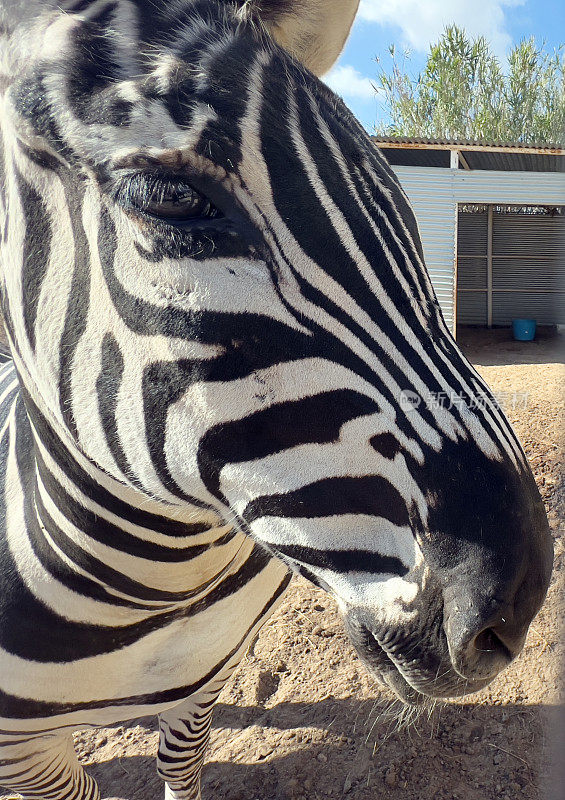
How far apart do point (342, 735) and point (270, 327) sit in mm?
2556

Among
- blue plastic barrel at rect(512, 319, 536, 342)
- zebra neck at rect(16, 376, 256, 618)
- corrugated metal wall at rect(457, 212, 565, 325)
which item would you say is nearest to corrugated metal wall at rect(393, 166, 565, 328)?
blue plastic barrel at rect(512, 319, 536, 342)

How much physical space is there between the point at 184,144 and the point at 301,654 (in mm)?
3020

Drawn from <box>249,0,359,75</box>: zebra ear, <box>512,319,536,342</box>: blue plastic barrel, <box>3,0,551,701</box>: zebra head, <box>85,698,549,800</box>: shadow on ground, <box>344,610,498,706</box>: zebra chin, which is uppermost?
<box>249,0,359,75</box>: zebra ear

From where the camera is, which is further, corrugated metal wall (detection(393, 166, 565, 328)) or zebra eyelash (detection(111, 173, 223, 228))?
corrugated metal wall (detection(393, 166, 565, 328))

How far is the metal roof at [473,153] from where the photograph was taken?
8.81m

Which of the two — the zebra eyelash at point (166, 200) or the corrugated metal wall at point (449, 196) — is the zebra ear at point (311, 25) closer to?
the zebra eyelash at point (166, 200)

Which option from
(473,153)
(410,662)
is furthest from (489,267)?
(410,662)

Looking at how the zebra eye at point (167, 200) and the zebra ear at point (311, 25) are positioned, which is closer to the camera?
the zebra eye at point (167, 200)

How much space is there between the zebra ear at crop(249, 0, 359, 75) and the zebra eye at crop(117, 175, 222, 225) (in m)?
0.46

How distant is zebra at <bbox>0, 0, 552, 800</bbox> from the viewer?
84cm

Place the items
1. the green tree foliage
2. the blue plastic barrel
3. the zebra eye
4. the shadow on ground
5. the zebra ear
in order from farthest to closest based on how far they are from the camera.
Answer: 1. the blue plastic barrel
2. the green tree foliage
3. the shadow on ground
4. the zebra ear
5. the zebra eye

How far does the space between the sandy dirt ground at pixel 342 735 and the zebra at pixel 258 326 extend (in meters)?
1.65

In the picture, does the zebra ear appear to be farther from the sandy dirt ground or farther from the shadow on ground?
the shadow on ground

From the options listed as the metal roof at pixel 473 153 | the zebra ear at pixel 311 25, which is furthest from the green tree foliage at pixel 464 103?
the zebra ear at pixel 311 25
